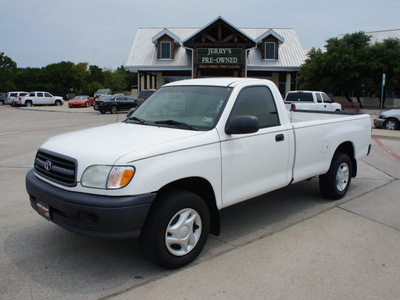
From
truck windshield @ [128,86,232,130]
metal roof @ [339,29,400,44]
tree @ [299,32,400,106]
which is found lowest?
truck windshield @ [128,86,232,130]

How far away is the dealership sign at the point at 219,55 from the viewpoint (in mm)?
28484

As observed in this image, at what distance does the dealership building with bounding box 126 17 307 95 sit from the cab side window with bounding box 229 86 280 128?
24538mm

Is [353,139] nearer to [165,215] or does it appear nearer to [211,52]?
[165,215]

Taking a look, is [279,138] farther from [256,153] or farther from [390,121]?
[390,121]

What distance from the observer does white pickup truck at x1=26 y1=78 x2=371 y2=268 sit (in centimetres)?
301

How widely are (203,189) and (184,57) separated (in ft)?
97.2

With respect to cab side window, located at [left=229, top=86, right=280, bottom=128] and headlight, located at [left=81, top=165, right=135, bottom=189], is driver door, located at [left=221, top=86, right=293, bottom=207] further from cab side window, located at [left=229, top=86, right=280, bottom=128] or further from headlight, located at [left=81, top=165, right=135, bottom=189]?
headlight, located at [left=81, top=165, right=135, bottom=189]

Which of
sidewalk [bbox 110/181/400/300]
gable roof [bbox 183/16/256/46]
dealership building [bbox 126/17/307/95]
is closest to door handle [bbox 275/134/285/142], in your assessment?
sidewalk [bbox 110/181/400/300]

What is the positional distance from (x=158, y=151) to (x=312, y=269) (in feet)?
6.01

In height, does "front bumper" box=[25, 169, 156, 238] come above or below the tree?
below

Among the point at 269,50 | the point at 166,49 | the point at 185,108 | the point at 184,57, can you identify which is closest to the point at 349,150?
the point at 185,108

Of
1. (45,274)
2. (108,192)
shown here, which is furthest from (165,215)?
(45,274)

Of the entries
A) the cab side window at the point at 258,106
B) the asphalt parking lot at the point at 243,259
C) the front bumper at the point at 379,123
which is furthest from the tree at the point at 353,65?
the cab side window at the point at 258,106

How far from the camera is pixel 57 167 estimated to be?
10.9 ft
